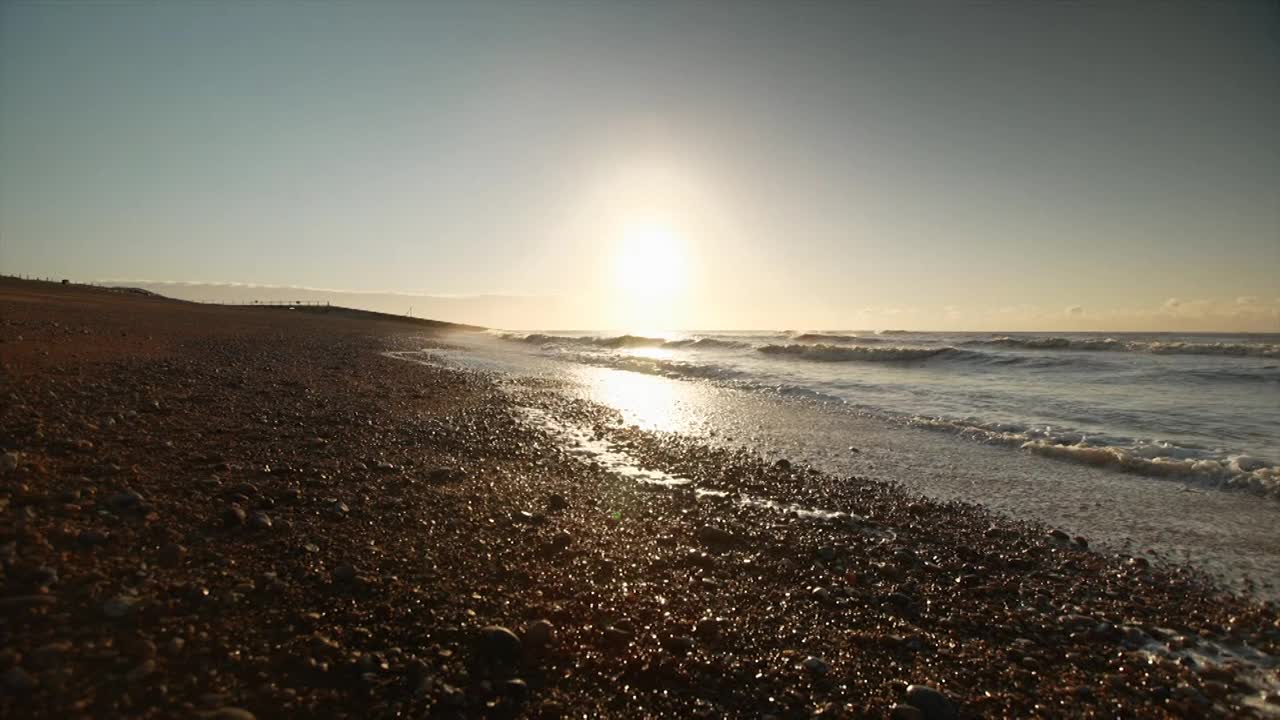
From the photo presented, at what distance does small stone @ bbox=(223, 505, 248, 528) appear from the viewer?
4.48 metres

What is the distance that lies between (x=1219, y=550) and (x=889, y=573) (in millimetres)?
4300

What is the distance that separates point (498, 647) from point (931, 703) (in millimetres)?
2704

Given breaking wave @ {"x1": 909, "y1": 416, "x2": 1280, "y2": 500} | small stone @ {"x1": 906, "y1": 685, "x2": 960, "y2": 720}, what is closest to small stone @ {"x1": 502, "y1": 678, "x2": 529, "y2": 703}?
small stone @ {"x1": 906, "y1": 685, "x2": 960, "y2": 720}

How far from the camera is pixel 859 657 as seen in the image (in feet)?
12.1

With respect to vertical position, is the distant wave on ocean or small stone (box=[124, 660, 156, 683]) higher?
the distant wave on ocean

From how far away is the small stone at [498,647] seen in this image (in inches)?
129

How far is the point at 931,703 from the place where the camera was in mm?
3207

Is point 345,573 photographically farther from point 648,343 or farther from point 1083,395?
point 648,343

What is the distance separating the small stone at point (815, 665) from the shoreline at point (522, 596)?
3 centimetres

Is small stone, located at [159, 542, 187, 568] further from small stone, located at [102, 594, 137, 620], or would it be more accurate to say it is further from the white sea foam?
the white sea foam

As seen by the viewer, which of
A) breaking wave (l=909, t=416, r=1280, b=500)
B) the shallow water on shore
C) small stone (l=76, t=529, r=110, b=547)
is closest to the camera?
small stone (l=76, t=529, r=110, b=547)

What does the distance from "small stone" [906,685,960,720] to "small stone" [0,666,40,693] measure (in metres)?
4.59

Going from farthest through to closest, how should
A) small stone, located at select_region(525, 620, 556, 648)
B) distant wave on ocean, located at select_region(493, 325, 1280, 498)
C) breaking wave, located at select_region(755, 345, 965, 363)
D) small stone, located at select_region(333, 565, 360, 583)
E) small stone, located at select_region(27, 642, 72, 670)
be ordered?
breaking wave, located at select_region(755, 345, 965, 363)
distant wave on ocean, located at select_region(493, 325, 1280, 498)
small stone, located at select_region(333, 565, 360, 583)
small stone, located at select_region(525, 620, 556, 648)
small stone, located at select_region(27, 642, 72, 670)

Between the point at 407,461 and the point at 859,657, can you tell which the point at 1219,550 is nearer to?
the point at 859,657
